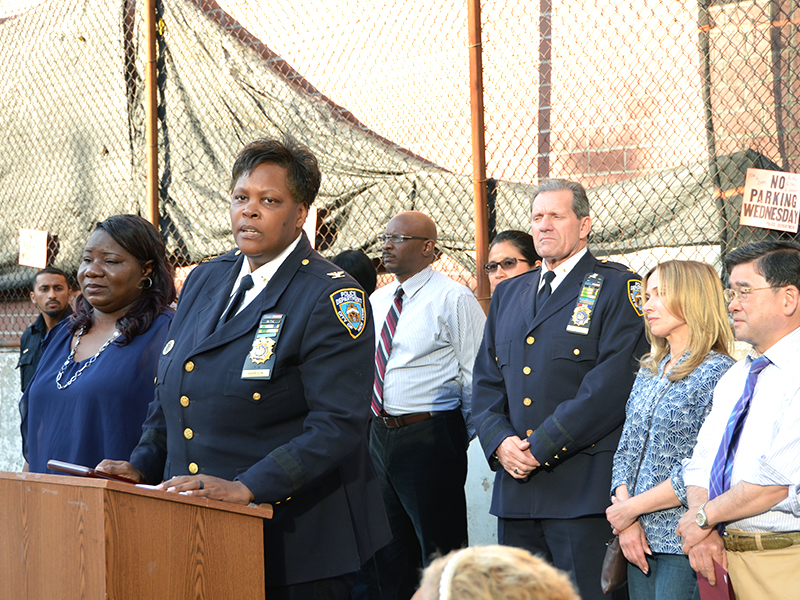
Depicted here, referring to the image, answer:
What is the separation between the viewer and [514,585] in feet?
2.98

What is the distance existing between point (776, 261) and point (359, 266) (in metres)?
2.60

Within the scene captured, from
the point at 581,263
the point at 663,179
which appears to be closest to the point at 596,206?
the point at 663,179

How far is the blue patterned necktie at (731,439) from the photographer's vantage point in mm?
2516

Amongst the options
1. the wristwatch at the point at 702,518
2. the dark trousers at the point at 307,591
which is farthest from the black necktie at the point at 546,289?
the dark trousers at the point at 307,591

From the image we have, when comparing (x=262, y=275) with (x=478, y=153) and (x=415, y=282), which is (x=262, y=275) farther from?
(x=478, y=153)

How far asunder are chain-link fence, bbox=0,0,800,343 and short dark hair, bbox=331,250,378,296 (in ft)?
1.22

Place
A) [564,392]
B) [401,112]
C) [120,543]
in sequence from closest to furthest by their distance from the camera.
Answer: [120,543] < [564,392] < [401,112]

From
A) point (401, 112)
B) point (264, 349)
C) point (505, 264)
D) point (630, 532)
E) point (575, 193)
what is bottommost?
point (630, 532)

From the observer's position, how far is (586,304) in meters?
3.21

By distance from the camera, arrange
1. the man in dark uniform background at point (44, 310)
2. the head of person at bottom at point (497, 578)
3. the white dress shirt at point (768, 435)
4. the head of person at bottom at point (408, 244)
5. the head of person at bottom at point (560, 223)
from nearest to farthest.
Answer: the head of person at bottom at point (497, 578)
the white dress shirt at point (768, 435)
the head of person at bottom at point (560, 223)
the head of person at bottom at point (408, 244)
the man in dark uniform background at point (44, 310)

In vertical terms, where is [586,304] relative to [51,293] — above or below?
below

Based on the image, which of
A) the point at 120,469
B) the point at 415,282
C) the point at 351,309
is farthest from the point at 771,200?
the point at 120,469

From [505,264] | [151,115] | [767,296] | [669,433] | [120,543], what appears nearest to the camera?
[120,543]

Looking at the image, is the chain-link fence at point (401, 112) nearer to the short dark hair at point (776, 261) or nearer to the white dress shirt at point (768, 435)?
the short dark hair at point (776, 261)
